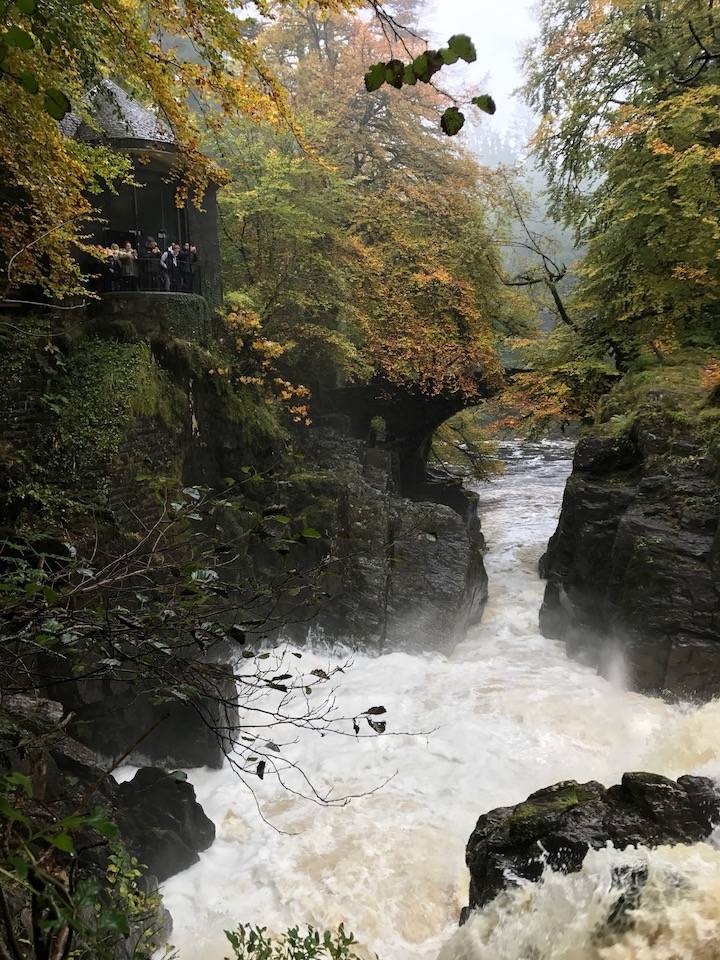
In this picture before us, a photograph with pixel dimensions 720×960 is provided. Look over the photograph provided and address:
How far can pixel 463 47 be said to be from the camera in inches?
64.5

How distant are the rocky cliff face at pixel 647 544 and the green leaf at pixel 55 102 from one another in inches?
446

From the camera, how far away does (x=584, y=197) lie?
18094 mm

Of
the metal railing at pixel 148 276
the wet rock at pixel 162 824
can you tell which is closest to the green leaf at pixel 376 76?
the wet rock at pixel 162 824

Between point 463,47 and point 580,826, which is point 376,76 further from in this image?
point 580,826

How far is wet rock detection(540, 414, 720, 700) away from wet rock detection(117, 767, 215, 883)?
811 centimetres

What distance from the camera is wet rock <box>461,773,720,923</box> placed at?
5.02 m

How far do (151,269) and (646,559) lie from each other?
11.8 metres

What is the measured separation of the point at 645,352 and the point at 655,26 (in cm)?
854

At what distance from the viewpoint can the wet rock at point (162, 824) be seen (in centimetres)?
727

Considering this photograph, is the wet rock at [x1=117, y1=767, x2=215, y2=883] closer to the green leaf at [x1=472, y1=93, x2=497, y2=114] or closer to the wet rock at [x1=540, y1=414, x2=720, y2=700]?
the green leaf at [x1=472, y1=93, x2=497, y2=114]

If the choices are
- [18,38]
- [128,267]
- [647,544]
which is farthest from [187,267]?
[18,38]

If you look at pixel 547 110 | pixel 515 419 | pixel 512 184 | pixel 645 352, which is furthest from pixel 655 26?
pixel 515 419

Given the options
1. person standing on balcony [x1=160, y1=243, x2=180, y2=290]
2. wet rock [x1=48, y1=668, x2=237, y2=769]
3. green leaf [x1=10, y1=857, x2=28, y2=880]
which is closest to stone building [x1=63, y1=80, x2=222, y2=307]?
person standing on balcony [x1=160, y1=243, x2=180, y2=290]

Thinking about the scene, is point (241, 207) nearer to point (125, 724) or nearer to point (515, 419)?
point (515, 419)
